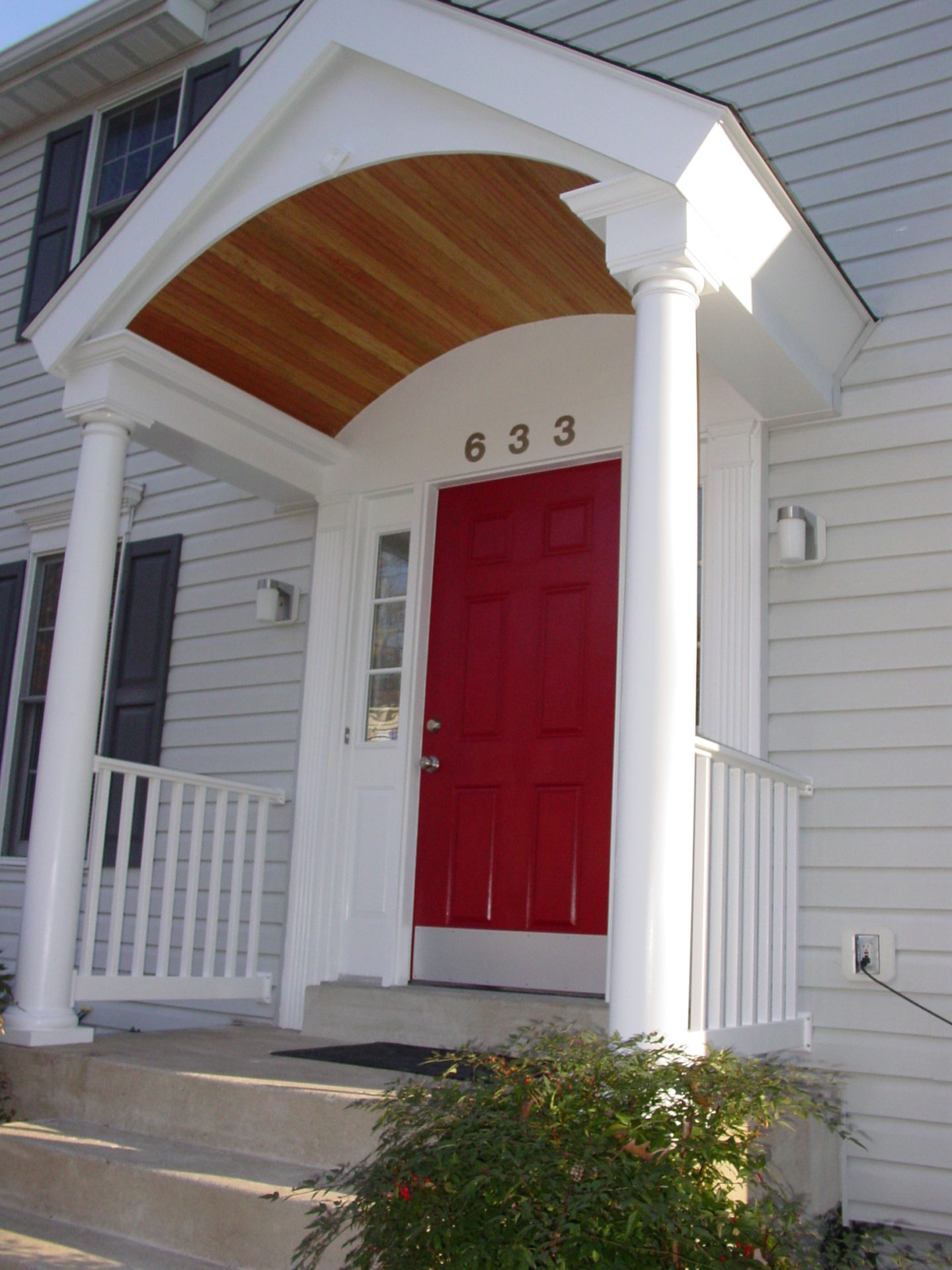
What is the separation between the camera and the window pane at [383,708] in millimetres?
4895

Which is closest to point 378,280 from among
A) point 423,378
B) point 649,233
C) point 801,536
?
point 423,378

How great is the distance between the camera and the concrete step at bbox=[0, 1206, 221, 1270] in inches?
110

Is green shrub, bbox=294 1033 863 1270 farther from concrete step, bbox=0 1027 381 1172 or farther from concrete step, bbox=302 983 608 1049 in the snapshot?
concrete step, bbox=302 983 608 1049

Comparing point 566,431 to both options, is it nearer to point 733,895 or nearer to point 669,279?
point 669,279

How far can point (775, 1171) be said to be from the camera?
3.12m

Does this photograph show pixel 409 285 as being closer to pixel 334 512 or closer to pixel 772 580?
pixel 334 512

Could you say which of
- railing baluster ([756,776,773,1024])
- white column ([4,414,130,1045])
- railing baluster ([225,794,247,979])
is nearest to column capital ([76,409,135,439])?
white column ([4,414,130,1045])

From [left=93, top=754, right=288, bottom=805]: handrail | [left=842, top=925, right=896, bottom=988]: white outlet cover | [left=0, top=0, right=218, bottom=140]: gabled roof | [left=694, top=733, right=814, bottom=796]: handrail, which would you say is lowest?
[left=842, top=925, right=896, bottom=988]: white outlet cover

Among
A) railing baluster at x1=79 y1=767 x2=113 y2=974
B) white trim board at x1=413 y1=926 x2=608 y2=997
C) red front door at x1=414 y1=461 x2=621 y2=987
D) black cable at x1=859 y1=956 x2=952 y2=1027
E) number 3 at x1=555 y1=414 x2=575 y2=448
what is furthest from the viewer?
number 3 at x1=555 y1=414 x2=575 y2=448

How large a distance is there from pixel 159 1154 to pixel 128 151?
228 inches

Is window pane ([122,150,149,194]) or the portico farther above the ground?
window pane ([122,150,149,194])

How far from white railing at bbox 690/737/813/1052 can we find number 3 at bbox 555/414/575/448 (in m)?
1.48

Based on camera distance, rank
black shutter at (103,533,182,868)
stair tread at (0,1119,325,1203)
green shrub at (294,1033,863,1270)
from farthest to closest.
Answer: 1. black shutter at (103,533,182,868)
2. stair tread at (0,1119,325,1203)
3. green shrub at (294,1033,863,1270)

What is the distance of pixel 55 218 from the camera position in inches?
287
